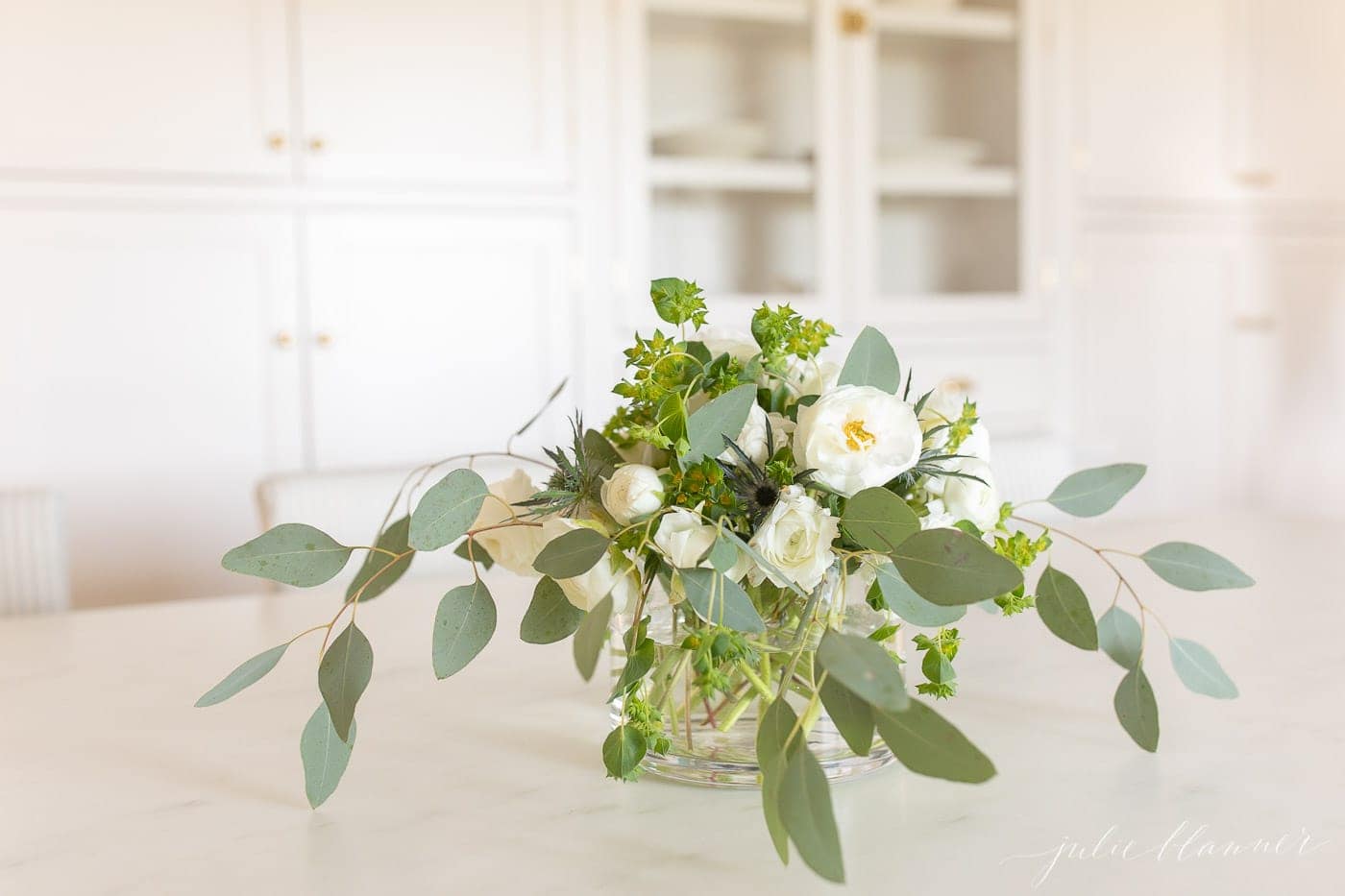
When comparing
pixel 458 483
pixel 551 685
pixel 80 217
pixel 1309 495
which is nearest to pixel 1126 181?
pixel 1309 495

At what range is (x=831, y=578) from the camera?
2.03 feet

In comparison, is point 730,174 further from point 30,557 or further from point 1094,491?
point 1094,491

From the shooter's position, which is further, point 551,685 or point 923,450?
point 551,685

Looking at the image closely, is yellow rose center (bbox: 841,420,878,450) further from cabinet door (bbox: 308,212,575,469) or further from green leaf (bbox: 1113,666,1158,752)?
cabinet door (bbox: 308,212,575,469)

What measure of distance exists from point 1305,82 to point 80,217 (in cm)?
255

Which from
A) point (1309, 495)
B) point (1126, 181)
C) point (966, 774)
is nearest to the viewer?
point (966, 774)

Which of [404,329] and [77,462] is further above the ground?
[404,329]

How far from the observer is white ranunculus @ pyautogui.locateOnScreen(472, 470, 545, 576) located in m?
0.65

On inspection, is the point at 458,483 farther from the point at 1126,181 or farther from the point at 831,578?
the point at 1126,181

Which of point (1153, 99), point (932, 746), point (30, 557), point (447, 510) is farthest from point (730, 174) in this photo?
point (932, 746)

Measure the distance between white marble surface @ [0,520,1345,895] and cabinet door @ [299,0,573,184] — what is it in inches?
52.4

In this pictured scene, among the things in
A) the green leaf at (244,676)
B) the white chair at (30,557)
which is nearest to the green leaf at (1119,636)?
the green leaf at (244,676)

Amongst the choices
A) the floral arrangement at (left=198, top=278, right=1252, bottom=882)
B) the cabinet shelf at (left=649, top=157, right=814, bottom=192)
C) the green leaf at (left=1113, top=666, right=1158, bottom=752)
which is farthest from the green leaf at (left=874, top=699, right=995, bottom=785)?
→ the cabinet shelf at (left=649, top=157, right=814, bottom=192)

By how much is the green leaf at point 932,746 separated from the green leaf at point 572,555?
0.15 m
